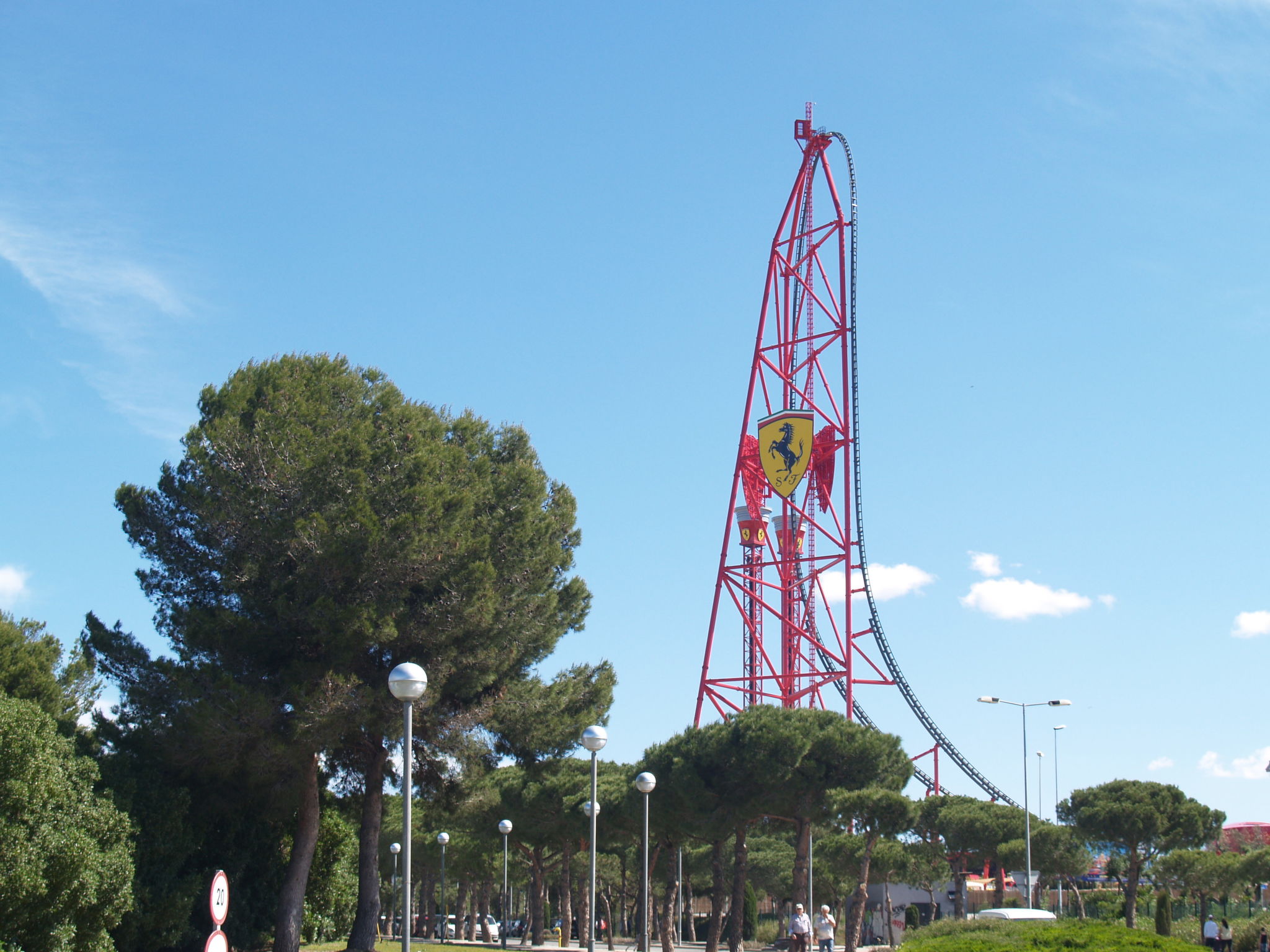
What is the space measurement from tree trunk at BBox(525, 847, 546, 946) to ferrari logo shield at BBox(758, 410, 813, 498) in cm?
1477

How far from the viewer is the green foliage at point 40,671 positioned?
25312 millimetres

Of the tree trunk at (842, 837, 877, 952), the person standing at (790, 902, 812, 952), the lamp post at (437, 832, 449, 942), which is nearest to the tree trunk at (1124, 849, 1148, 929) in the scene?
the tree trunk at (842, 837, 877, 952)

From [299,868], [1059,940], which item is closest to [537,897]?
[299,868]

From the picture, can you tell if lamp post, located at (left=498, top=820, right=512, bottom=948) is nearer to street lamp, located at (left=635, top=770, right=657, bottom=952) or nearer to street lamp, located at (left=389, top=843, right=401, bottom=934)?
street lamp, located at (left=635, top=770, right=657, bottom=952)

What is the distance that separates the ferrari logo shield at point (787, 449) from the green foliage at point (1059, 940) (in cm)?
2581

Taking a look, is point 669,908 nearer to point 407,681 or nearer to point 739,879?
point 739,879

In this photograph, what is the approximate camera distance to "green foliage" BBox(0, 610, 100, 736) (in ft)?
83.0

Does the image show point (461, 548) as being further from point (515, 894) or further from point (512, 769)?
point (515, 894)

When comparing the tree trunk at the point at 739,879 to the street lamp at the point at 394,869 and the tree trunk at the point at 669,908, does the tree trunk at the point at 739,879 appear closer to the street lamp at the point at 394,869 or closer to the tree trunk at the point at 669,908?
the tree trunk at the point at 669,908

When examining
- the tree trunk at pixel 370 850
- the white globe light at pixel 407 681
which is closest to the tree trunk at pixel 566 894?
the tree trunk at pixel 370 850

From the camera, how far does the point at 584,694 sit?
2673cm

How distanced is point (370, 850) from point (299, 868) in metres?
1.50

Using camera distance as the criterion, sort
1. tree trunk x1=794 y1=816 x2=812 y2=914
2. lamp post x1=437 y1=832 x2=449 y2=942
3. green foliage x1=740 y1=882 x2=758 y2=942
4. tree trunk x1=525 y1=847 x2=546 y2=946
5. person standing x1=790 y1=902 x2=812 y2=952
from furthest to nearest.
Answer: green foliage x1=740 y1=882 x2=758 y2=942 → tree trunk x1=525 y1=847 x2=546 y2=946 → lamp post x1=437 y1=832 x2=449 y2=942 → tree trunk x1=794 y1=816 x2=812 y2=914 → person standing x1=790 y1=902 x2=812 y2=952

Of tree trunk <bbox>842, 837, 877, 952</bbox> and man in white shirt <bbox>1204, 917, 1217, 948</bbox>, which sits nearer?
tree trunk <bbox>842, 837, 877, 952</bbox>
